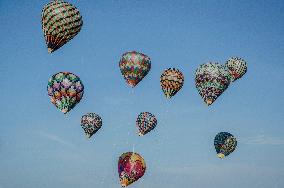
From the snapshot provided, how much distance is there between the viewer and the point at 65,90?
30.3 m

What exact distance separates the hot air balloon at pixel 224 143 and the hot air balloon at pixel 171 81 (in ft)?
23.4

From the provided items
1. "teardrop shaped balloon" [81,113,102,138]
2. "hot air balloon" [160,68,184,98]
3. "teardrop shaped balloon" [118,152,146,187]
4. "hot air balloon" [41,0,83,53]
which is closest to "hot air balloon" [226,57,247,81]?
"hot air balloon" [160,68,184,98]

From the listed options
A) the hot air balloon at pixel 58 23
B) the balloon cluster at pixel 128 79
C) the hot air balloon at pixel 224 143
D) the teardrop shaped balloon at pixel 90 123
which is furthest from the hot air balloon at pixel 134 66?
the hot air balloon at pixel 224 143

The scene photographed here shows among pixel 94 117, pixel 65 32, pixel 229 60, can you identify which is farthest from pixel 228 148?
pixel 65 32

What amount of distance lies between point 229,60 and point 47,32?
18.0 meters

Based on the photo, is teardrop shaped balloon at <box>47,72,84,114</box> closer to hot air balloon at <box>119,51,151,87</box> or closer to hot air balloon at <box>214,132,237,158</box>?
hot air balloon at <box>119,51,151,87</box>

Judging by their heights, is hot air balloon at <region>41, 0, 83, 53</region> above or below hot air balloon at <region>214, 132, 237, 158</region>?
above

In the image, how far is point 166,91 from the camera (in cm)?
3534

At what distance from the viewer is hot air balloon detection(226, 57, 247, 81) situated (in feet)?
129

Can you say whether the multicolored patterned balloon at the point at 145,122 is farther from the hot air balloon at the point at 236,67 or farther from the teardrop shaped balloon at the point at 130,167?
the teardrop shaped balloon at the point at 130,167

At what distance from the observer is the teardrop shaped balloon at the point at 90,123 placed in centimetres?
3988

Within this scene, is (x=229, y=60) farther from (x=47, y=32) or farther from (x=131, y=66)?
(x=47, y=32)

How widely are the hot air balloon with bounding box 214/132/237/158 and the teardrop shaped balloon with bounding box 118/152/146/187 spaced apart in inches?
449

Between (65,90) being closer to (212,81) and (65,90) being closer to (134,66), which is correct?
(134,66)
